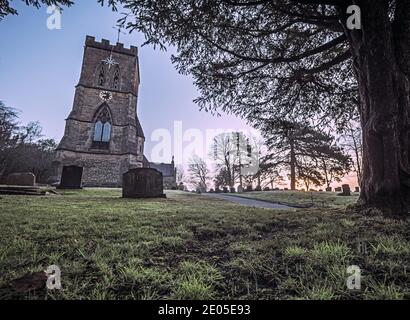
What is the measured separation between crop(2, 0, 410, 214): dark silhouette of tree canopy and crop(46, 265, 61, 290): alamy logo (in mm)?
4393

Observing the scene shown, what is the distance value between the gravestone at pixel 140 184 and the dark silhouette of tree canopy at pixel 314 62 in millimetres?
5926

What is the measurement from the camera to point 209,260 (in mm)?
2264

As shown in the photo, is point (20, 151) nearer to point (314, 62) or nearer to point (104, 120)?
point (104, 120)

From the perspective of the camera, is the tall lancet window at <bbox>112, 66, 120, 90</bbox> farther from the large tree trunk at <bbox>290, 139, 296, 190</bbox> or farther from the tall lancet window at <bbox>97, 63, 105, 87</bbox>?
the large tree trunk at <bbox>290, 139, 296, 190</bbox>

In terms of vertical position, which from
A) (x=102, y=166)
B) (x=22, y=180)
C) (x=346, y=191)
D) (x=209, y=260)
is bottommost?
(x=346, y=191)

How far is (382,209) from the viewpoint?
3990mm

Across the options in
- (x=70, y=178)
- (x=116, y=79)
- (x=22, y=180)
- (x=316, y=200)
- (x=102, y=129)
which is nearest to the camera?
(x=316, y=200)

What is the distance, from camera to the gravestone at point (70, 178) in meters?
15.7

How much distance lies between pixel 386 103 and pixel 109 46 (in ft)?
117

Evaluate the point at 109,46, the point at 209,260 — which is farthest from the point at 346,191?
the point at 109,46

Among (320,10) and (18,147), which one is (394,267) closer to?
(320,10)

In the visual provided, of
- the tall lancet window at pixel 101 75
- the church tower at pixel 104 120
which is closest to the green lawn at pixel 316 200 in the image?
the church tower at pixel 104 120
